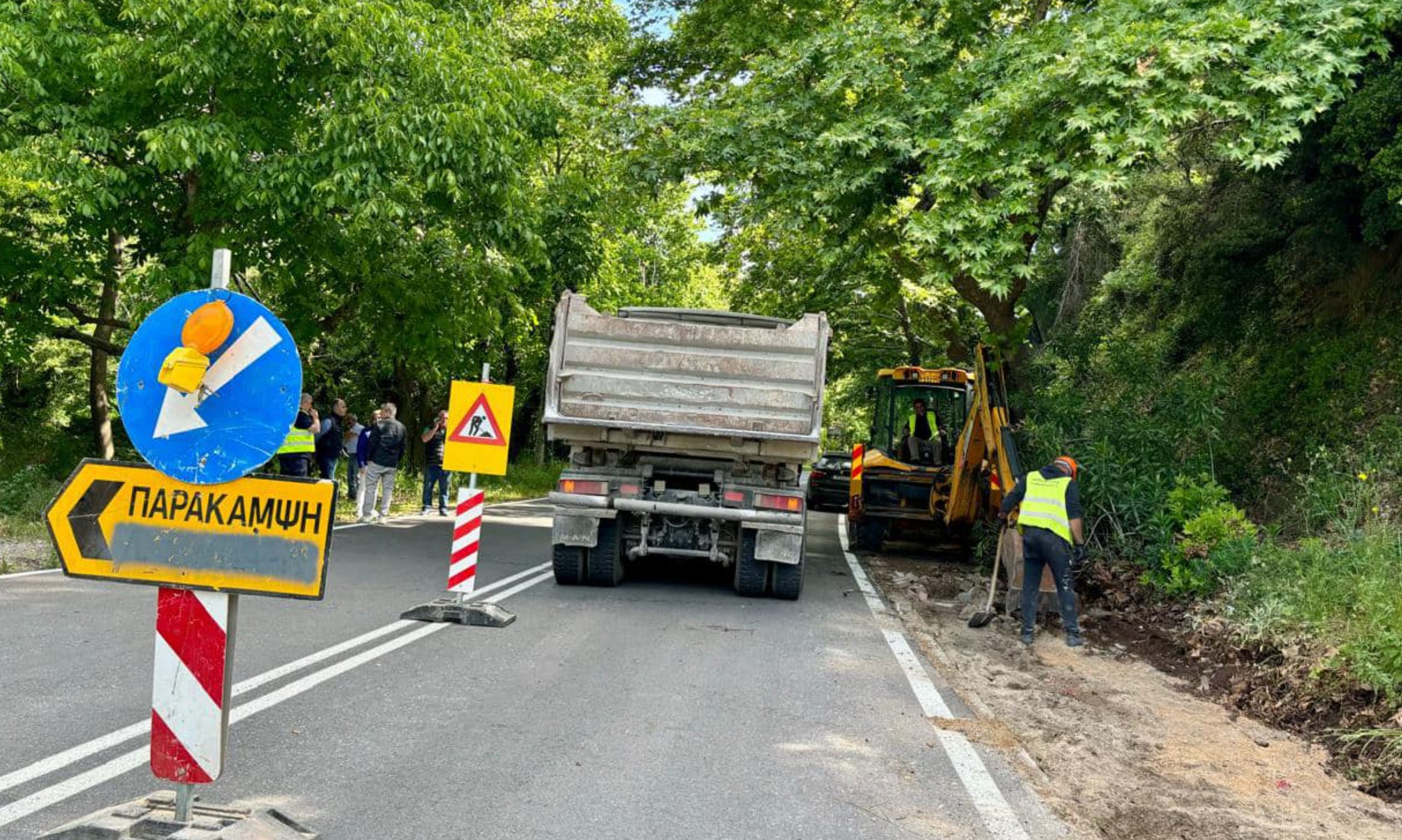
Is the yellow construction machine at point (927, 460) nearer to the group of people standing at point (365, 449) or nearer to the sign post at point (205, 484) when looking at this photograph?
the group of people standing at point (365, 449)

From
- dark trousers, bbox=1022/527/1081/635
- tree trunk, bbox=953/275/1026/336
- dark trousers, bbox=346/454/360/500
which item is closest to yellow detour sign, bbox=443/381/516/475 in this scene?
dark trousers, bbox=1022/527/1081/635

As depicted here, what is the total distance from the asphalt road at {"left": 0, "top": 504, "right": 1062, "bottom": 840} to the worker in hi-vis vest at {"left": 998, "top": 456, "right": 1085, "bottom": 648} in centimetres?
132

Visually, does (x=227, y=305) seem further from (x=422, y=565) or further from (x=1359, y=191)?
(x=1359, y=191)

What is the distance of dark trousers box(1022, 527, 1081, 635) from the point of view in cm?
891

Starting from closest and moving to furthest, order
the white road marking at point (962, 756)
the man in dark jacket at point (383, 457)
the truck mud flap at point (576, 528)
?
the white road marking at point (962, 756)
the truck mud flap at point (576, 528)
the man in dark jacket at point (383, 457)

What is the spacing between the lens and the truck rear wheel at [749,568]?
33.8ft

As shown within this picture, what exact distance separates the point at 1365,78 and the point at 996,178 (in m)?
4.28

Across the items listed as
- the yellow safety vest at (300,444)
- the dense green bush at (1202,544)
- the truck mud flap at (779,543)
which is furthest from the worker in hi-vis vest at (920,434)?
the yellow safety vest at (300,444)

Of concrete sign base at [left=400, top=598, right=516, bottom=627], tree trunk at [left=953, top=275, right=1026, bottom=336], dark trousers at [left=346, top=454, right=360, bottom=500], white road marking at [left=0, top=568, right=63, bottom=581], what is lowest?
white road marking at [left=0, top=568, right=63, bottom=581]

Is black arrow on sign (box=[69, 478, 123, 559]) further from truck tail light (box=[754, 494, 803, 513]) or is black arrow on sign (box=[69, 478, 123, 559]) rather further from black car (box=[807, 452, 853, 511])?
black car (box=[807, 452, 853, 511])

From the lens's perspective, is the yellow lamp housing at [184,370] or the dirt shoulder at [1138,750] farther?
the dirt shoulder at [1138,750]

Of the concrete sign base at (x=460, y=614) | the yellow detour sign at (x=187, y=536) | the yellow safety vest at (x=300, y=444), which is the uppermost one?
the yellow safety vest at (x=300, y=444)

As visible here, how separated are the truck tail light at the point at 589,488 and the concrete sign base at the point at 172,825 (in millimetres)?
6408

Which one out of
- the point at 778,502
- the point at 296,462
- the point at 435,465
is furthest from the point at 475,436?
the point at 435,465
